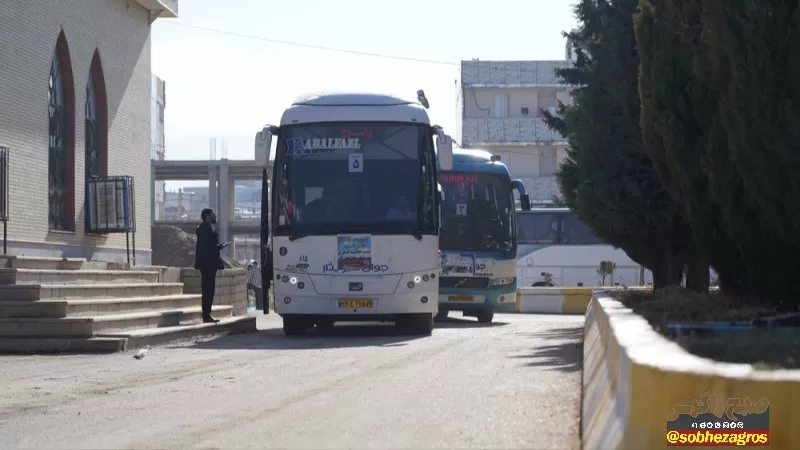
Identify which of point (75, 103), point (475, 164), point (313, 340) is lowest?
point (313, 340)

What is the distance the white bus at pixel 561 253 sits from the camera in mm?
44406

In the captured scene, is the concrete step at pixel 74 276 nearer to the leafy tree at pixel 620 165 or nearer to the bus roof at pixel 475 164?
the bus roof at pixel 475 164

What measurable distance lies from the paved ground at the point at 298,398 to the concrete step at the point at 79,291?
1.94 m

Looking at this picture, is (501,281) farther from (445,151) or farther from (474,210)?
(445,151)

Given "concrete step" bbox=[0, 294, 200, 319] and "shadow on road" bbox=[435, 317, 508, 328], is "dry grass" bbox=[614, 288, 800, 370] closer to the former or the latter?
"concrete step" bbox=[0, 294, 200, 319]

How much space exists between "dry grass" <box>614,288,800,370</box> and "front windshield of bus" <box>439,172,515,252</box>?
12.9 metres

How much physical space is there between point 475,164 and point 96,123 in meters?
8.16

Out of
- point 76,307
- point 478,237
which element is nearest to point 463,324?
point 478,237

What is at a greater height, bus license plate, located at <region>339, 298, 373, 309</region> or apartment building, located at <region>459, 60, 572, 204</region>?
apartment building, located at <region>459, 60, 572, 204</region>

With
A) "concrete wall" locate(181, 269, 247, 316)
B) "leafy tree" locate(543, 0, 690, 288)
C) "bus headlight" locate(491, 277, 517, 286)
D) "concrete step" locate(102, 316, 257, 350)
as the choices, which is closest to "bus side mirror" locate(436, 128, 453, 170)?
"leafy tree" locate(543, 0, 690, 288)

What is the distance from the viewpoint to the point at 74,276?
18859 mm

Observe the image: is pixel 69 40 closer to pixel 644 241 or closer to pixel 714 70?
pixel 644 241

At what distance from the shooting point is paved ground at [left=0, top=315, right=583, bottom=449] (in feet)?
24.9

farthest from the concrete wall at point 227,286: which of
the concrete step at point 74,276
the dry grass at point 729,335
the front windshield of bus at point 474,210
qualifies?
the dry grass at point 729,335
